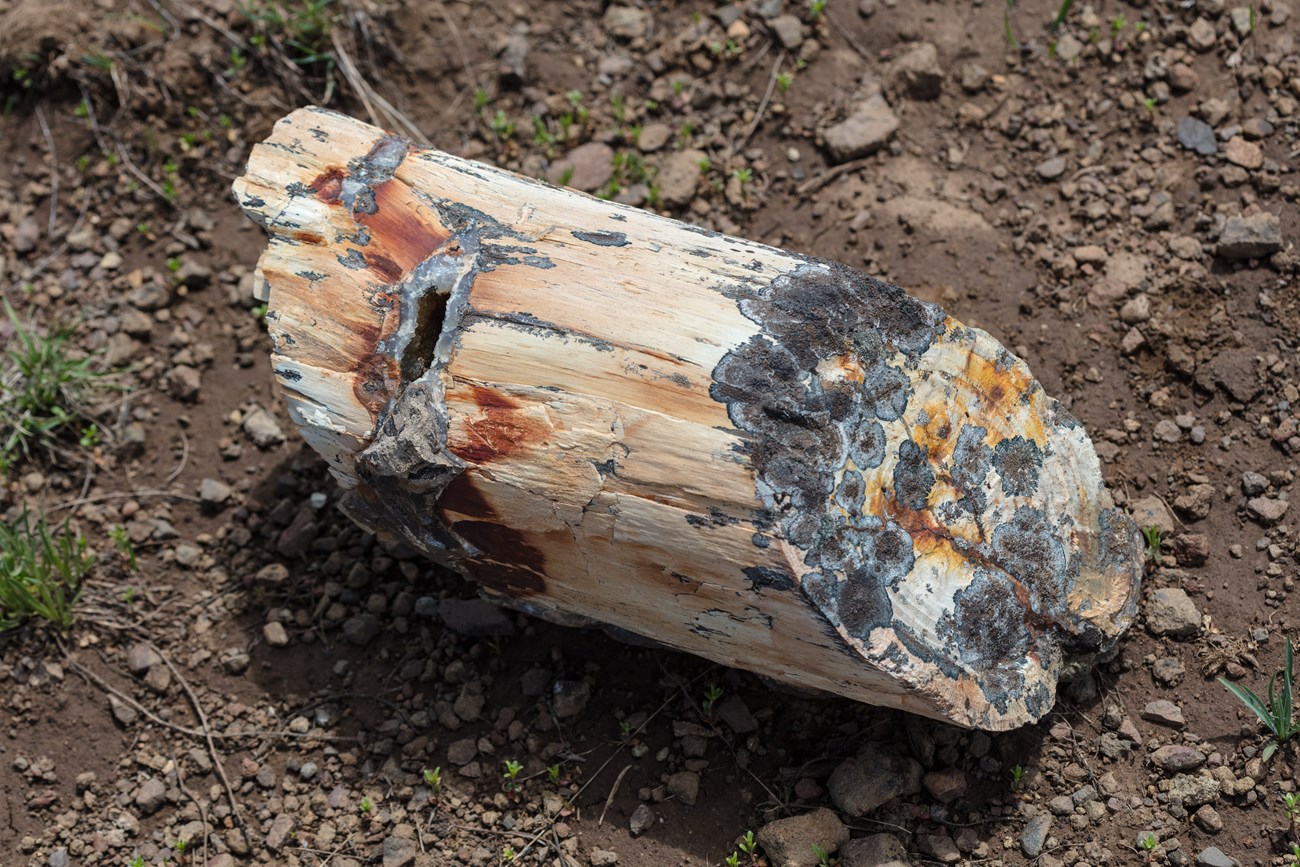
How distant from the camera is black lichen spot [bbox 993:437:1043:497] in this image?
2645 mm

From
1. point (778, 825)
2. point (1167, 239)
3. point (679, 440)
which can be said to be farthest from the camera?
point (1167, 239)

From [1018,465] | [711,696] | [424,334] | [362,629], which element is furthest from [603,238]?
[362,629]

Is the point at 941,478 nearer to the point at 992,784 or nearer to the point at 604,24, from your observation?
the point at 992,784

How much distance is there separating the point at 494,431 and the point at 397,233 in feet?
1.86

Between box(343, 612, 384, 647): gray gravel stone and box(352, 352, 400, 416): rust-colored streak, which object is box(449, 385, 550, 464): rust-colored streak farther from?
box(343, 612, 384, 647): gray gravel stone

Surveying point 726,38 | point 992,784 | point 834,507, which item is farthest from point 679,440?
point 726,38

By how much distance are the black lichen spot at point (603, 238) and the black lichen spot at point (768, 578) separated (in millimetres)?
805

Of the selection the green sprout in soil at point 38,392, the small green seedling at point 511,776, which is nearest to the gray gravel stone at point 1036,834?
the small green seedling at point 511,776

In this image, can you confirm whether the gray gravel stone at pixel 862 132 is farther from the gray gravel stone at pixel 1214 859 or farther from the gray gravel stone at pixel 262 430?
the gray gravel stone at pixel 1214 859

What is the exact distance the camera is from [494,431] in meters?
2.39

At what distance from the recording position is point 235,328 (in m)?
3.84

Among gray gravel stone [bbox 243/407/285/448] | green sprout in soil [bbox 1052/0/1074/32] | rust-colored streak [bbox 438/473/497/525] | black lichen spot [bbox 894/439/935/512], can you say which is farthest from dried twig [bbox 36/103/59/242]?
green sprout in soil [bbox 1052/0/1074/32]

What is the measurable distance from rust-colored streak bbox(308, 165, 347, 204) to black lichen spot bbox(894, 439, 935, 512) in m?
1.42

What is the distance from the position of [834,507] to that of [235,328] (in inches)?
94.6
